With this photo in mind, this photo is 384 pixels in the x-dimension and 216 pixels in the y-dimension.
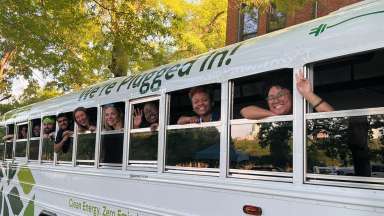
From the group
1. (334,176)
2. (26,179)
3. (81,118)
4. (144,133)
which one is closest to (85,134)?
(81,118)

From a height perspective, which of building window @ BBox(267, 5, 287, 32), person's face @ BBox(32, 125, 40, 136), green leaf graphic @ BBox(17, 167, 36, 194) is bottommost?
green leaf graphic @ BBox(17, 167, 36, 194)

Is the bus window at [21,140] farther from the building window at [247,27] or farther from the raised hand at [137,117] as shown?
the building window at [247,27]

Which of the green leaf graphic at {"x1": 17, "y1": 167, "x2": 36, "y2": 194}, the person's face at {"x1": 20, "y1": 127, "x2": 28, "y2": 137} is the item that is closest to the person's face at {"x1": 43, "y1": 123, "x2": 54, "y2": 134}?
the green leaf graphic at {"x1": 17, "y1": 167, "x2": 36, "y2": 194}

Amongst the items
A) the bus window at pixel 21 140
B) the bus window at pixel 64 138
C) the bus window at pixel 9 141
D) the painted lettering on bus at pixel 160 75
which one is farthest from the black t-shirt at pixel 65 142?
the bus window at pixel 9 141

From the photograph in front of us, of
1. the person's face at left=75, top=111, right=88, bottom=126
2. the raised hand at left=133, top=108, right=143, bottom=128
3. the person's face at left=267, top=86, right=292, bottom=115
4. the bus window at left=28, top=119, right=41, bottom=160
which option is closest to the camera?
the person's face at left=267, top=86, right=292, bottom=115

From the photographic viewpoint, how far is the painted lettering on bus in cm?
443

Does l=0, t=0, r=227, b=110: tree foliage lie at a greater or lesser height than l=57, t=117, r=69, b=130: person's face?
greater

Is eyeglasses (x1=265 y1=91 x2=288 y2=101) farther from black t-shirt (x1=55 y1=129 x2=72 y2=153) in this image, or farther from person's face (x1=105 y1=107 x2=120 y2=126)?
black t-shirt (x1=55 y1=129 x2=72 y2=153)

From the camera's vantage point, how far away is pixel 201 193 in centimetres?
436

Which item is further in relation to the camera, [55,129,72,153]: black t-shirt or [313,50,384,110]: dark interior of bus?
[55,129,72,153]: black t-shirt

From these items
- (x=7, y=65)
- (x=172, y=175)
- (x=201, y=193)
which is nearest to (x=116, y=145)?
(x=172, y=175)

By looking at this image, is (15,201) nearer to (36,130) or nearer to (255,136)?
(36,130)

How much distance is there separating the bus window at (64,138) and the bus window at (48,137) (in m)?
0.22

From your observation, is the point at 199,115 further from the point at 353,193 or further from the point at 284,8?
the point at 284,8
